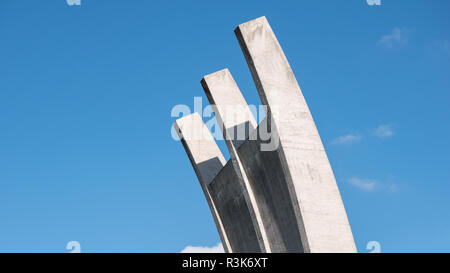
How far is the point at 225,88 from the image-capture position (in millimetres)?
13367

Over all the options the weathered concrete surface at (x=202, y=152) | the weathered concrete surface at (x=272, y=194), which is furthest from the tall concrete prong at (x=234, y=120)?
the weathered concrete surface at (x=202, y=152)

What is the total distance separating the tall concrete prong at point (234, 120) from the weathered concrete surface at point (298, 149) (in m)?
1.23

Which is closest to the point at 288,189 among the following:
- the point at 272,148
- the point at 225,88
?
the point at 272,148

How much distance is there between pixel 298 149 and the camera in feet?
35.4

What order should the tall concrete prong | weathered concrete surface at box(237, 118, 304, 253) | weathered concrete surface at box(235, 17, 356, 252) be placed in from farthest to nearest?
the tall concrete prong < weathered concrete surface at box(237, 118, 304, 253) < weathered concrete surface at box(235, 17, 356, 252)

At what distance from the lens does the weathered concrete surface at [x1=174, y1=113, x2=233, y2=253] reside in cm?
1526

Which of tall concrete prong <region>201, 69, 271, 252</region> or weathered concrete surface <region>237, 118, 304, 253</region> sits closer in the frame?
weathered concrete surface <region>237, 118, 304, 253</region>

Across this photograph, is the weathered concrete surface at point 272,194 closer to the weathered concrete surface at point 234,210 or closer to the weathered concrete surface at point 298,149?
the weathered concrete surface at point 298,149

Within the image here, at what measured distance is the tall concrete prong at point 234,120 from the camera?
41.4 feet

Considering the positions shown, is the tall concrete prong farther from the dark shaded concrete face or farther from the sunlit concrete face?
the dark shaded concrete face

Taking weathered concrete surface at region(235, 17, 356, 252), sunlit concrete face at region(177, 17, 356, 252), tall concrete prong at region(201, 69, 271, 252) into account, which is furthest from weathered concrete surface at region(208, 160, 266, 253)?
weathered concrete surface at region(235, 17, 356, 252)

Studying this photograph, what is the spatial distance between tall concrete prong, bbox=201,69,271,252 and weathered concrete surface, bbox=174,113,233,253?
1.95 metres
